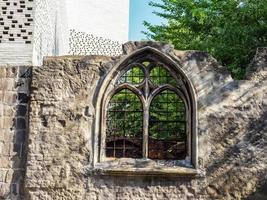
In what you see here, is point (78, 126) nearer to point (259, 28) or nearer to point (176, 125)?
point (176, 125)

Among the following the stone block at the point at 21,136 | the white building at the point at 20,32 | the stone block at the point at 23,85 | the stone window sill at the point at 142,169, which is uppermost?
the white building at the point at 20,32

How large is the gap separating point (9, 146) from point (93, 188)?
1.40 m

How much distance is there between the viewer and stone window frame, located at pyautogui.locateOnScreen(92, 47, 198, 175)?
559cm

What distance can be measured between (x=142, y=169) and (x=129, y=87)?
1.20 meters

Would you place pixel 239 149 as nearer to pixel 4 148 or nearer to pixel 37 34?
pixel 4 148

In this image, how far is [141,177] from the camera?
222 inches

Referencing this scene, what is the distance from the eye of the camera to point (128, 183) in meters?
5.64

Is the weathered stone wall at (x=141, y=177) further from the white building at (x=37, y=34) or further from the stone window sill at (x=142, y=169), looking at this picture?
the white building at (x=37, y=34)

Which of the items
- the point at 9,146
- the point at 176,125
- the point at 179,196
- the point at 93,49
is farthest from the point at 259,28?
the point at 93,49

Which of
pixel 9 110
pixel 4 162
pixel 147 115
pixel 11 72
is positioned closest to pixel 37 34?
pixel 11 72

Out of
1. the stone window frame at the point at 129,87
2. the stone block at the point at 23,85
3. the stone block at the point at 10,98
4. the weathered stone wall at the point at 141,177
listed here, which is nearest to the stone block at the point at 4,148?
the weathered stone wall at the point at 141,177

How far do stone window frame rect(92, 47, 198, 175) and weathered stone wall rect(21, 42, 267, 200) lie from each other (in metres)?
0.07

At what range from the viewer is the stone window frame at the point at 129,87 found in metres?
5.59

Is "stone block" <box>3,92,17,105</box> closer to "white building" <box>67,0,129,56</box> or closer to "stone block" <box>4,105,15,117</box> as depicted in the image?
"stone block" <box>4,105,15,117</box>
